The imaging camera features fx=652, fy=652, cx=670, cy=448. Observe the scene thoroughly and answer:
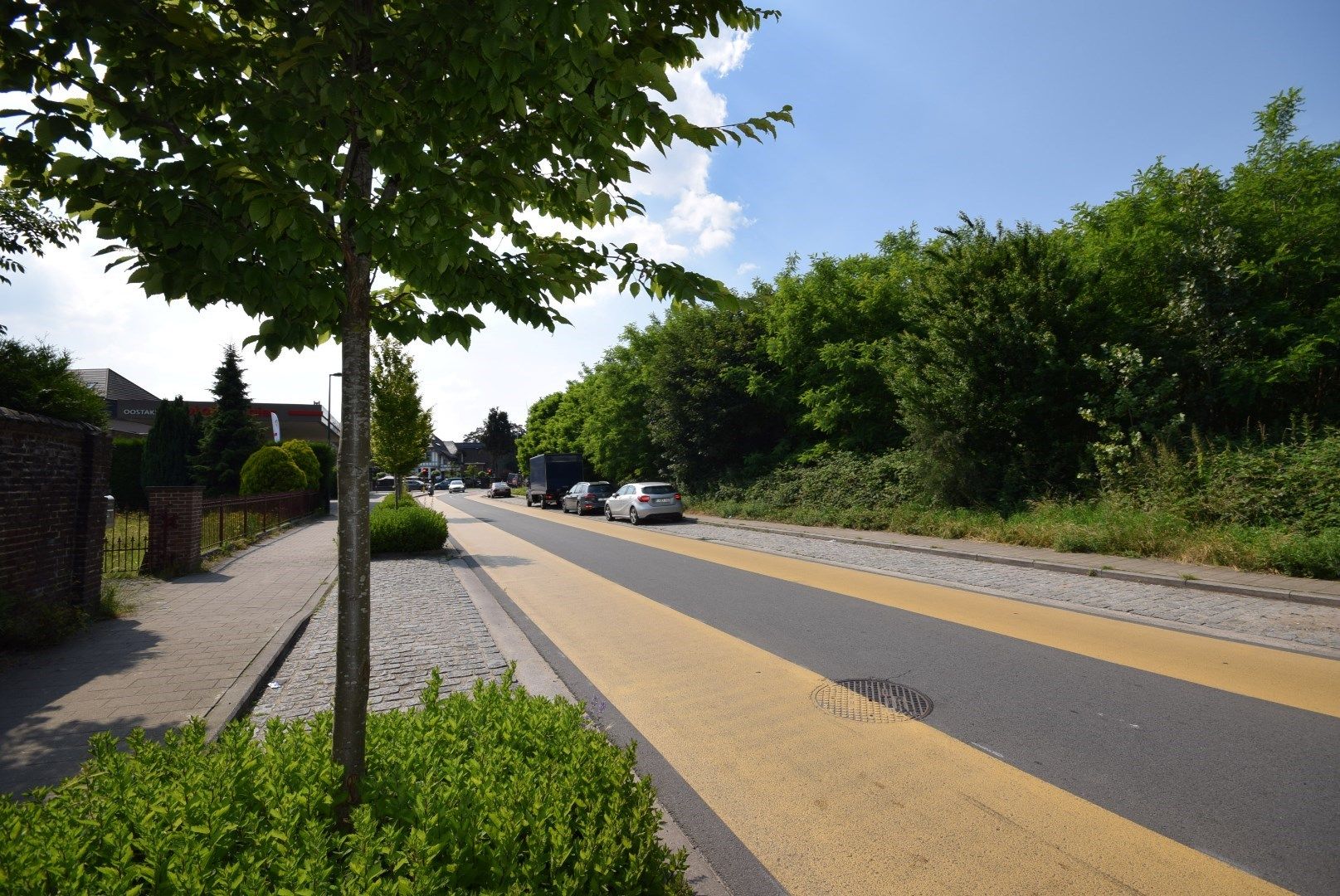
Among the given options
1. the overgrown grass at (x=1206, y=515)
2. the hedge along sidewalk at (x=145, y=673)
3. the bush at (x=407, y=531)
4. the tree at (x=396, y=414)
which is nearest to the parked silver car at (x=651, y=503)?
the tree at (x=396, y=414)

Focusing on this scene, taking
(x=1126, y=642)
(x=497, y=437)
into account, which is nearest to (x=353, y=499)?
(x=1126, y=642)

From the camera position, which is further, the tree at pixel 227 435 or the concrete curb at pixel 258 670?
the tree at pixel 227 435

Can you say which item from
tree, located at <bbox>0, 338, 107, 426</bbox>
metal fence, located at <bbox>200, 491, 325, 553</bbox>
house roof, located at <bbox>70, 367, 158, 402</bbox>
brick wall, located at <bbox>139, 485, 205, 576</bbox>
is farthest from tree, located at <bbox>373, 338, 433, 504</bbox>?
house roof, located at <bbox>70, 367, 158, 402</bbox>

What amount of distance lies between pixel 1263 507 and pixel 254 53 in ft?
47.3

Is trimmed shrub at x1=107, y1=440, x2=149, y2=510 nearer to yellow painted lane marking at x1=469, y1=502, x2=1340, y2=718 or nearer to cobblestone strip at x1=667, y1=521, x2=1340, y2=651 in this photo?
cobblestone strip at x1=667, y1=521, x2=1340, y2=651

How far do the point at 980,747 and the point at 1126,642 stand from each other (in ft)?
11.7

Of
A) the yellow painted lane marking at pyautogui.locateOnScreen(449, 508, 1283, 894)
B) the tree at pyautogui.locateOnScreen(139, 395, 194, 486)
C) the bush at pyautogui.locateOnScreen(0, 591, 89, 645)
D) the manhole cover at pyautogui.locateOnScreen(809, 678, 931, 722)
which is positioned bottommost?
the yellow painted lane marking at pyautogui.locateOnScreen(449, 508, 1283, 894)

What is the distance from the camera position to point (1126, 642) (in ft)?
21.9

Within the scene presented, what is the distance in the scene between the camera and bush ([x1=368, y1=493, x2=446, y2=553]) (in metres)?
14.2

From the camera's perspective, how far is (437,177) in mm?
2334

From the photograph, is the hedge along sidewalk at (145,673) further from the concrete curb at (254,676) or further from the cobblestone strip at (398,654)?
the cobblestone strip at (398,654)

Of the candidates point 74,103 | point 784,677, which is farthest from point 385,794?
point 784,677

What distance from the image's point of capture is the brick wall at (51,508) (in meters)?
6.63

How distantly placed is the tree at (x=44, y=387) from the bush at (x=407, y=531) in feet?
20.1
